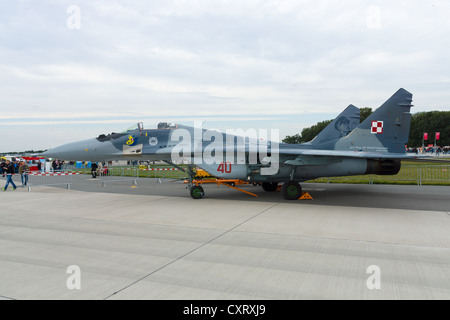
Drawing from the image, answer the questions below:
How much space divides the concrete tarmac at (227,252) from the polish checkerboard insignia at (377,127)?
3.14 meters

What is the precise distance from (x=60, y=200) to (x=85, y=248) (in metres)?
6.40

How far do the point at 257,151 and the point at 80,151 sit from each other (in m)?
6.48

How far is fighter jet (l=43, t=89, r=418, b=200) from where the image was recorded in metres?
10.3

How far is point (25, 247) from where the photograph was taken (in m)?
5.11

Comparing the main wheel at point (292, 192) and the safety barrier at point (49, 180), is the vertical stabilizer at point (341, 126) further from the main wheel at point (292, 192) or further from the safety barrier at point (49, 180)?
the safety barrier at point (49, 180)

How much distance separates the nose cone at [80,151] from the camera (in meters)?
11.1

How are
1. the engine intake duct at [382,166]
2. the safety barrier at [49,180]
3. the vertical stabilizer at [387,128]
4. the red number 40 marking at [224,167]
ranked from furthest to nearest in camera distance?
1. the safety barrier at [49,180]
2. the vertical stabilizer at [387,128]
3. the red number 40 marking at [224,167]
4. the engine intake duct at [382,166]

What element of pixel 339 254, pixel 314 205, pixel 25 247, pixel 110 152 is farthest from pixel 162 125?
pixel 339 254

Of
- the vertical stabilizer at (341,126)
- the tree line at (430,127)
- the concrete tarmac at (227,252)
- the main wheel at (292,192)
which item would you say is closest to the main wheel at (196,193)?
the concrete tarmac at (227,252)

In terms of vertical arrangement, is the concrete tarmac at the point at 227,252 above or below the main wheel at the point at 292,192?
below

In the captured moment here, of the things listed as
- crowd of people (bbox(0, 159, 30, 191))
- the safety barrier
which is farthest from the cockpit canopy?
crowd of people (bbox(0, 159, 30, 191))

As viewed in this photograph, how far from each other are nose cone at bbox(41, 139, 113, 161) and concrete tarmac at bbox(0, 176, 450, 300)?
9.39ft

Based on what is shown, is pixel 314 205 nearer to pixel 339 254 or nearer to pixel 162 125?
pixel 339 254

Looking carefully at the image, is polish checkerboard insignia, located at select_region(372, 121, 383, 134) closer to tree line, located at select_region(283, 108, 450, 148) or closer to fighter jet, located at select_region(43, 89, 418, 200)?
fighter jet, located at select_region(43, 89, 418, 200)
